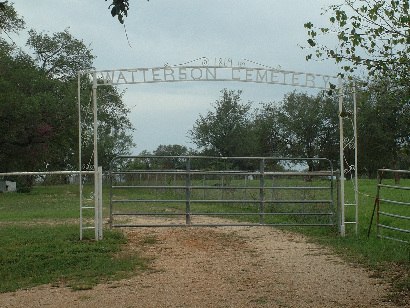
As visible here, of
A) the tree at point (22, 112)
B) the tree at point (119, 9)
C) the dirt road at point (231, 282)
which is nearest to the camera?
the tree at point (119, 9)

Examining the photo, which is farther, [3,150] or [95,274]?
[3,150]

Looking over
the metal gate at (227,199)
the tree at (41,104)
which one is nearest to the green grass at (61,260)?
the metal gate at (227,199)

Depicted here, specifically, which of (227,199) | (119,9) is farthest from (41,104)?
(119,9)

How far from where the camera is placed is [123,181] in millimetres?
19031

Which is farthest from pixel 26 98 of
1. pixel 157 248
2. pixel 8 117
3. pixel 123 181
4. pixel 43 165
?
pixel 157 248

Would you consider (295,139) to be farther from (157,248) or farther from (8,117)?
(157,248)

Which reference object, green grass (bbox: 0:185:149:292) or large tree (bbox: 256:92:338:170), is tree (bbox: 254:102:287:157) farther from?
green grass (bbox: 0:185:149:292)

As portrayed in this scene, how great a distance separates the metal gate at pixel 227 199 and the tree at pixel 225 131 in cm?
702

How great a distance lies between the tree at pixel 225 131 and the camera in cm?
3394

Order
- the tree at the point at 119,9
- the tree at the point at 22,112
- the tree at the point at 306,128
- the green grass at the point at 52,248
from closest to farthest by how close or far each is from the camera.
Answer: the tree at the point at 119,9 < the green grass at the point at 52,248 < the tree at the point at 22,112 < the tree at the point at 306,128

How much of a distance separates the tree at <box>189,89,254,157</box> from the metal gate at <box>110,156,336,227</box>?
7.02 meters

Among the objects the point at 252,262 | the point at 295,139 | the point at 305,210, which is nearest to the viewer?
the point at 252,262

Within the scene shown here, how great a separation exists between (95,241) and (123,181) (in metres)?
6.58

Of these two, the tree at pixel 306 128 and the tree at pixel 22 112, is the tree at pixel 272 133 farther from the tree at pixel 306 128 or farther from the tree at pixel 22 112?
the tree at pixel 22 112
